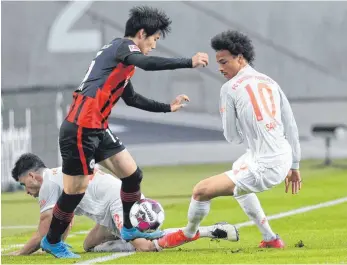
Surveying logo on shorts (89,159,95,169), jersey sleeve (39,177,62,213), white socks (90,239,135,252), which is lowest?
white socks (90,239,135,252)

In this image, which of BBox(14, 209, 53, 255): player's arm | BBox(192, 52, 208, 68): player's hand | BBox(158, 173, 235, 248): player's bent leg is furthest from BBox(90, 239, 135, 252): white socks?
BBox(192, 52, 208, 68): player's hand

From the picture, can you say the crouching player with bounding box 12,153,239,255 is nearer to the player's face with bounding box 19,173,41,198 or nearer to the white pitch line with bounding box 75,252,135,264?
the player's face with bounding box 19,173,41,198

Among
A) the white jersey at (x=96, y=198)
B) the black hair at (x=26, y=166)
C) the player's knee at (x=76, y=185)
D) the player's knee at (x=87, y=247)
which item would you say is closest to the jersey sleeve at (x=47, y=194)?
the white jersey at (x=96, y=198)

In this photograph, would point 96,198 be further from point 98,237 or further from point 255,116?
point 255,116

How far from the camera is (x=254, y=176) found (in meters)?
9.24

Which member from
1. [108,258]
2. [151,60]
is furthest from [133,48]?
[108,258]

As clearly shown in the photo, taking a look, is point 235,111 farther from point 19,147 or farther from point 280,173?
point 19,147

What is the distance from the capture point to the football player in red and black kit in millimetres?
9281

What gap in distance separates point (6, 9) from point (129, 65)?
1856cm

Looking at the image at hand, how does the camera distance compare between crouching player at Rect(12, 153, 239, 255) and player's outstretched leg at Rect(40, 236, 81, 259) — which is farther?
crouching player at Rect(12, 153, 239, 255)

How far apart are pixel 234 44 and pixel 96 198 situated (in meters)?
1.81

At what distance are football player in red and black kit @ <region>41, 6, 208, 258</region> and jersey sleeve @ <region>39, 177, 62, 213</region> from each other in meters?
0.35

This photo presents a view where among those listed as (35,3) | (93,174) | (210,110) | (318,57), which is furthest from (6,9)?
(93,174)

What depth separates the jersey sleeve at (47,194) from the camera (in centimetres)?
990
